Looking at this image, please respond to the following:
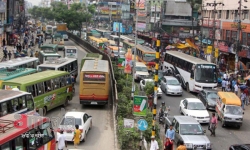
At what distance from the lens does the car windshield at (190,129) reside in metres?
19.9

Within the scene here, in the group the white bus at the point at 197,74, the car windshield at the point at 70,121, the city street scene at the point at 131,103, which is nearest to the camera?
the city street scene at the point at 131,103

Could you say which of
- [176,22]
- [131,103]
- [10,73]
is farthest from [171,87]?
[176,22]

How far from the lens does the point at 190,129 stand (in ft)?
65.6

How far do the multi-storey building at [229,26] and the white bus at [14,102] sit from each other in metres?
28.4

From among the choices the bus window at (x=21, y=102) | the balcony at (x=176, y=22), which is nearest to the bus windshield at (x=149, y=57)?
the bus window at (x=21, y=102)

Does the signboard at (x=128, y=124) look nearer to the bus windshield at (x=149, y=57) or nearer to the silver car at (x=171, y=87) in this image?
the silver car at (x=171, y=87)

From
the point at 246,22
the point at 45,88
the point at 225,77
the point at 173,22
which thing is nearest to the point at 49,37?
the point at 173,22

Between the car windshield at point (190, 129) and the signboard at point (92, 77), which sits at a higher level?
the signboard at point (92, 77)

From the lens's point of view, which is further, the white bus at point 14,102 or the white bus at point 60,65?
the white bus at point 60,65

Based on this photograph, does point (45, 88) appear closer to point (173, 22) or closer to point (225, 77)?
point (225, 77)

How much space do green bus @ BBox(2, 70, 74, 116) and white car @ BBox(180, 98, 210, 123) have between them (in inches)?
305

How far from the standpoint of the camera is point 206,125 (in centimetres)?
2533

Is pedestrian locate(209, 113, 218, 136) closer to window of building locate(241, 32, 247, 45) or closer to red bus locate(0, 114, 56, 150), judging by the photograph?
red bus locate(0, 114, 56, 150)

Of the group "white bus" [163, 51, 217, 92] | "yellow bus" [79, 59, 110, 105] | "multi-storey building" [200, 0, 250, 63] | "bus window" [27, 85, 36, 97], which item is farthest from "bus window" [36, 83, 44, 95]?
"multi-storey building" [200, 0, 250, 63]
